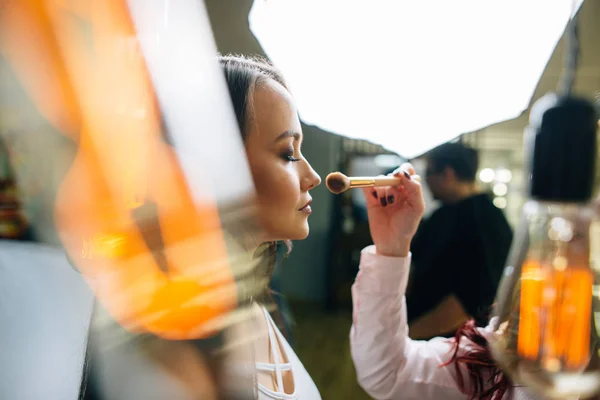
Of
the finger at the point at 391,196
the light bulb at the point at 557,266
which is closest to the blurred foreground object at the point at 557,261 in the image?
Result: the light bulb at the point at 557,266

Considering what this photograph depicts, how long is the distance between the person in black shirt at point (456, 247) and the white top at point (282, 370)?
30 centimetres

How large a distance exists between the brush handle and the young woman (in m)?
0.04

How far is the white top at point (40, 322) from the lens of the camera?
548 millimetres

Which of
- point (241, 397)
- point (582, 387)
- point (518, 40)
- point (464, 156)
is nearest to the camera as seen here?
point (582, 387)

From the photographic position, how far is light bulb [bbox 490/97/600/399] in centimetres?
26

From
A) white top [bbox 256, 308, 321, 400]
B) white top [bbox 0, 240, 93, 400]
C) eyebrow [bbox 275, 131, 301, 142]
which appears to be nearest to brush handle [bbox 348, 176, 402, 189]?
eyebrow [bbox 275, 131, 301, 142]

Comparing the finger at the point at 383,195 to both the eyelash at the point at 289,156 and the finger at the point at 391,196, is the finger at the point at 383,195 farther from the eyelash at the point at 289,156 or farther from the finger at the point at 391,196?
the eyelash at the point at 289,156

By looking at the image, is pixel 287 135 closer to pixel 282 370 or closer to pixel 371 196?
pixel 371 196

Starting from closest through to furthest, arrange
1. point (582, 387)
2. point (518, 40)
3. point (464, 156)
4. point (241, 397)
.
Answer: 1. point (582, 387)
2. point (241, 397)
3. point (518, 40)
4. point (464, 156)

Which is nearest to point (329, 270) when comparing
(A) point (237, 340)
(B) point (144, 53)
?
(A) point (237, 340)

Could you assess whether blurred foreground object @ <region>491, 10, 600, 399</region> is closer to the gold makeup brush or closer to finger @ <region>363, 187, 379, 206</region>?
the gold makeup brush

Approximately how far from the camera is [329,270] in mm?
724

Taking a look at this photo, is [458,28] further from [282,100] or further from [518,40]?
[282,100]

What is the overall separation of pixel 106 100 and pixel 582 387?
610mm
